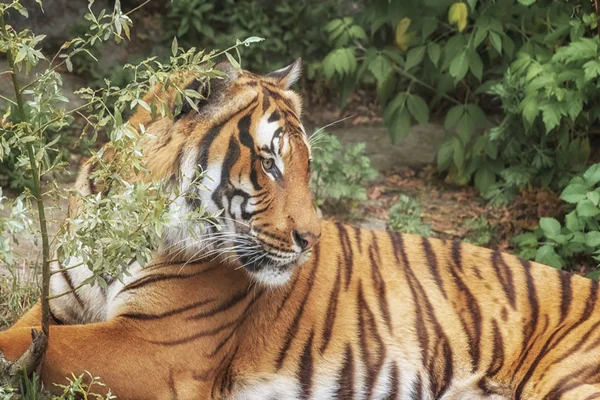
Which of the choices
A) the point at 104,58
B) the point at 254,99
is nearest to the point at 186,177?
the point at 254,99

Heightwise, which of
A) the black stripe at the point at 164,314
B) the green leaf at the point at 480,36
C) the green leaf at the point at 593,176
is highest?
the green leaf at the point at 480,36

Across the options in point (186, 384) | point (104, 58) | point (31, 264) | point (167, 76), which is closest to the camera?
point (167, 76)

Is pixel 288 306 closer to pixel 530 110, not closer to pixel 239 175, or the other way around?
pixel 239 175

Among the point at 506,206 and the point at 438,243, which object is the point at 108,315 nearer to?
the point at 438,243

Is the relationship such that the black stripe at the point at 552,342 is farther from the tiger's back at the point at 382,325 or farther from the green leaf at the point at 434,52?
the green leaf at the point at 434,52

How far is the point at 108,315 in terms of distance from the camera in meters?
3.27


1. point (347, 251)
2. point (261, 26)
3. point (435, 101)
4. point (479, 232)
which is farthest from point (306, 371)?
point (261, 26)

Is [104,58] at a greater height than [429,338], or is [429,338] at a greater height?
[104,58]

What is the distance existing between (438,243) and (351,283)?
456mm

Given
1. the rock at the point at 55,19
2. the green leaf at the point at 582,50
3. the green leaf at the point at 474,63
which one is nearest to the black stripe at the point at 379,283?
the green leaf at the point at 582,50

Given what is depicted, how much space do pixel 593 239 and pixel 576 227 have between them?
0.88 feet

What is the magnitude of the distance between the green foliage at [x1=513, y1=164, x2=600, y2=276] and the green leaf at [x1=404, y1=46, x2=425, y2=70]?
5.24 feet

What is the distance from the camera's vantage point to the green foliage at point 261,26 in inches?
283

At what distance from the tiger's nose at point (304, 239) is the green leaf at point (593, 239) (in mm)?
1977
